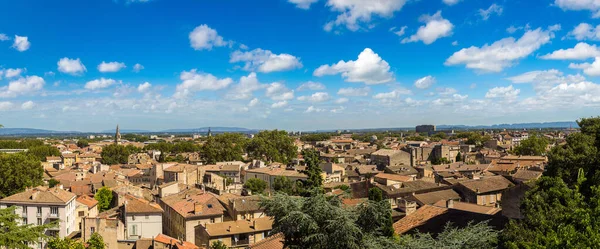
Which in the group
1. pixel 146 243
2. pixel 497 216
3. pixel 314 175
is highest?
pixel 314 175

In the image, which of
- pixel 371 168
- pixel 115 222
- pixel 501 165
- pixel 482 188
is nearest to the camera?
pixel 115 222

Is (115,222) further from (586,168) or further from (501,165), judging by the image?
(501,165)

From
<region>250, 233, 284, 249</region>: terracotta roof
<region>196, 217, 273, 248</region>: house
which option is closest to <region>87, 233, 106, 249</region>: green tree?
<region>196, 217, 273, 248</region>: house

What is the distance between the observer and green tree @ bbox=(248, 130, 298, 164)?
8569cm

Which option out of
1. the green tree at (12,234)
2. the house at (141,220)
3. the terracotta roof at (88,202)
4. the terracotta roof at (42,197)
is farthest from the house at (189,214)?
the green tree at (12,234)

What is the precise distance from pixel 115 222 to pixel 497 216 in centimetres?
2463

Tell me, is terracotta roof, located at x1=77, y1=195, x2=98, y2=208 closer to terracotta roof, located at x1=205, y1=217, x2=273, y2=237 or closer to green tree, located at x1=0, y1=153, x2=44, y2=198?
green tree, located at x1=0, y1=153, x2=44, y2=198

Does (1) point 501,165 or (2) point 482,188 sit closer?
(2) point 482,188

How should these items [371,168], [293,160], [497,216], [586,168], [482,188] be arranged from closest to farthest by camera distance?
[586,168] → [497,216] → [482,188] → [371,168] → [293,160]

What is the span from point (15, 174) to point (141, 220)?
21.9 m

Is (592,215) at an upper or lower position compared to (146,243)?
upper

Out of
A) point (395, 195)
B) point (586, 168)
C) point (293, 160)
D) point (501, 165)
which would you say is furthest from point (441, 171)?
point (586, 168)

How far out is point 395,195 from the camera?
40.0 metres

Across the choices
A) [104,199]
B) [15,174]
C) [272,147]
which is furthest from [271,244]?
[272,147]
